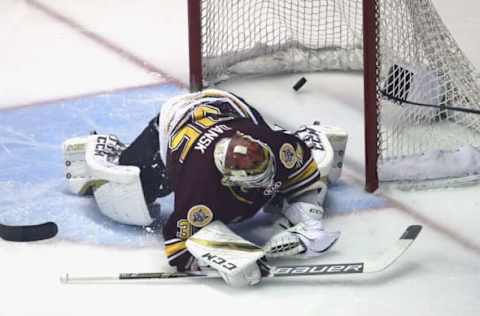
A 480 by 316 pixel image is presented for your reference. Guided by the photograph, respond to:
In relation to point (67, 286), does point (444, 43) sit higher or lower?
higher

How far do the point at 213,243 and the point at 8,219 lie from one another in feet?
2.58

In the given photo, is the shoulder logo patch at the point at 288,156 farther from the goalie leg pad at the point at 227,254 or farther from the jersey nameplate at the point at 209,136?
the goalie leg pad at the point at 227,254

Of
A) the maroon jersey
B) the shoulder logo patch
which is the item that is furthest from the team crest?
the shoulder logo patch

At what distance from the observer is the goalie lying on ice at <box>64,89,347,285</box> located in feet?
10.4

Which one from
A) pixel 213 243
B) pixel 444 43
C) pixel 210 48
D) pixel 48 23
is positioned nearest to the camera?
pixel 213 243

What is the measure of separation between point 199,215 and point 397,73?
3.17 ft

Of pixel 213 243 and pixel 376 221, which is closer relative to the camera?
pixel 213 243

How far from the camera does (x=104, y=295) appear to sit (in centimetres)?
318

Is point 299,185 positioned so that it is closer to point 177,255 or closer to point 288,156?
point 288,156

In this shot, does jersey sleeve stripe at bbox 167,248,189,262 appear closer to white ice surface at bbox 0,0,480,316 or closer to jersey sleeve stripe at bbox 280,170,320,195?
white ice surface at bbox 0,0,480,316

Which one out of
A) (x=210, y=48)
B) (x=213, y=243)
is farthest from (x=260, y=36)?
(x=213, y=243)

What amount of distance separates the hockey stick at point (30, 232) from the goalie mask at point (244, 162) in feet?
1.94

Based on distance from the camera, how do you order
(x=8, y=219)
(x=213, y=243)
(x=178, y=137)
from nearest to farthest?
(x=213, y=243), (x=178, y=137), (x=8, y=219)

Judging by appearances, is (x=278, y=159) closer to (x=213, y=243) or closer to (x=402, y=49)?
(x=213, y=243)
